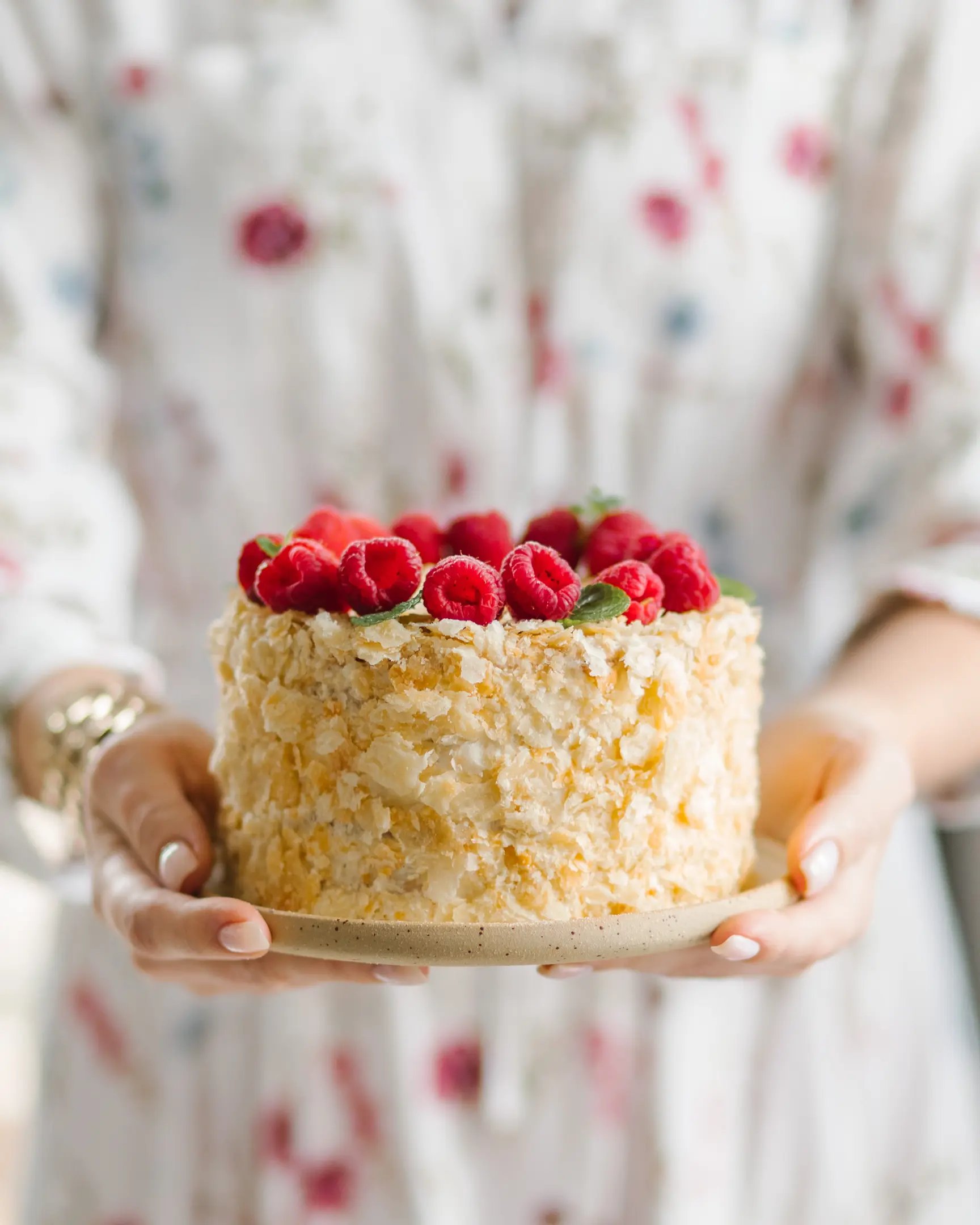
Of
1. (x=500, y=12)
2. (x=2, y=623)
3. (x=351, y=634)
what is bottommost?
(x=2, y=623)

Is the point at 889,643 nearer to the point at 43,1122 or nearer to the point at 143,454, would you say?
the point at 143,454

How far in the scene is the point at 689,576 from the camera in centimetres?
75

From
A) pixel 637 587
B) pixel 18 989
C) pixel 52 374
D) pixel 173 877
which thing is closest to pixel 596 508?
pixel 637 587

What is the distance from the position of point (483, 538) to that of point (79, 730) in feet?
1.22

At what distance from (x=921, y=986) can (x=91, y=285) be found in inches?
Answer: 42.0

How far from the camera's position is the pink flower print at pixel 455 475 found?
1222 mm

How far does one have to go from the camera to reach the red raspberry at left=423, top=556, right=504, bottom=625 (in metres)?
0.69

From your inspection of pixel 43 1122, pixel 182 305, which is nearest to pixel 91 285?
pixel 182 305

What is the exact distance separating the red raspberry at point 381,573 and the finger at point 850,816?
29cm

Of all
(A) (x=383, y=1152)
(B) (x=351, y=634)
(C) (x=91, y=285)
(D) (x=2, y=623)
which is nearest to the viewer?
(B) (x=351, y=634)

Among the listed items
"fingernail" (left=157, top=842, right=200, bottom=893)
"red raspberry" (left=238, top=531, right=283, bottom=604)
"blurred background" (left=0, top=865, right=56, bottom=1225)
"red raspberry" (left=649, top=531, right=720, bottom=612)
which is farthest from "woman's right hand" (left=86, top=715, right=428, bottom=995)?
"blurred background" (left=0, top=865, right=56, bottom=1225)

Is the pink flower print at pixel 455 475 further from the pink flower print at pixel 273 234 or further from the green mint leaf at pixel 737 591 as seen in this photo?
the green mint leaf at pixel 737 591

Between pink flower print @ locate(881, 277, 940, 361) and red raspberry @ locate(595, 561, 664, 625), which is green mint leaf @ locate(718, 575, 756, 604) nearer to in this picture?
red raspberry @ locate(595, 561, 664, 625)

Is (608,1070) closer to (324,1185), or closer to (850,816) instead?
(324,1185)
